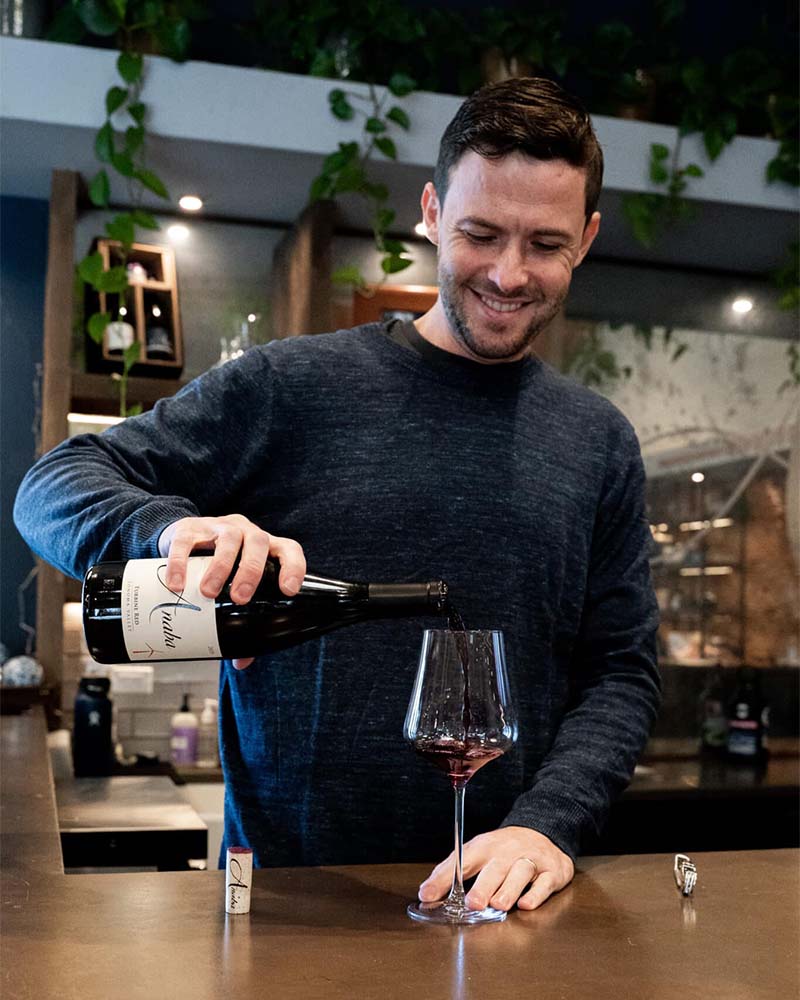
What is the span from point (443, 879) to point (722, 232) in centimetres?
287

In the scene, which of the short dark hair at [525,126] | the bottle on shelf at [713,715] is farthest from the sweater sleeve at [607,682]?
the bottle on shelf at [713,715]

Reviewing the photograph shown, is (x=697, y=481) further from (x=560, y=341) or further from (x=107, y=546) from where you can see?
(x=107, y=546)

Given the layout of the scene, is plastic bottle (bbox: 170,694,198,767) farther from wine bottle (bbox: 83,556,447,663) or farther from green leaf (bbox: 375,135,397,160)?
wine bottle (bbox: 83,556,447,663)

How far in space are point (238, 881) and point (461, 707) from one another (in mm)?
255

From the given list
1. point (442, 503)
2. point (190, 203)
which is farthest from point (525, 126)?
point (190, 203)

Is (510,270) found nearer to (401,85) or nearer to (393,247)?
(401,85)

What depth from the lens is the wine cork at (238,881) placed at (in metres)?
1.08

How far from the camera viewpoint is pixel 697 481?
388 cm

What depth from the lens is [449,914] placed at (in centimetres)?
110

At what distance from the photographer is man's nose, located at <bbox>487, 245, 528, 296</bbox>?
1.53 m

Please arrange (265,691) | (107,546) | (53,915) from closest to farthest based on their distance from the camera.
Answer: (53,915), (107,546), (265,691)

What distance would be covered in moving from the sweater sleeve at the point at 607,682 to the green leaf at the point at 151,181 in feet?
5.57

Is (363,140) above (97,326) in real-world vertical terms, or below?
above

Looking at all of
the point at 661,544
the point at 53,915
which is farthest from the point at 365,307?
the point at 53,915
